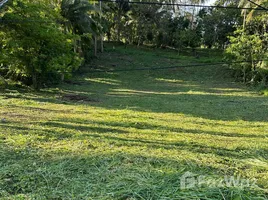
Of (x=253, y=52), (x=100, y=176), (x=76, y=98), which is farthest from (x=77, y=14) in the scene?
(x=100, y=176)

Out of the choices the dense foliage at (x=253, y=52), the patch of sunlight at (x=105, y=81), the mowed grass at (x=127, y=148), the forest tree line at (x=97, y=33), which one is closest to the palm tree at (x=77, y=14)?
the forest tree line at (x=97, y=33)

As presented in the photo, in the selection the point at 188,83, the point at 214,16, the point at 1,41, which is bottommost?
the point at 188,83

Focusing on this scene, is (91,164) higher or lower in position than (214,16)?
lower

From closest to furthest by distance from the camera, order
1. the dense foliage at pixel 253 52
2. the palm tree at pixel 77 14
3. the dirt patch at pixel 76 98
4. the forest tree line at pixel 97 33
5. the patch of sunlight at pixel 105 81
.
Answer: the dirt patch at pixel 76 98 → the forest tree line at pixel 97 33 → the palm tree at pixel 77 14 → the dense foliage at pixel 253 52 → the patch of sunlight at pixel 105 81

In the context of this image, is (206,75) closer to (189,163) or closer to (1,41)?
(1,41)

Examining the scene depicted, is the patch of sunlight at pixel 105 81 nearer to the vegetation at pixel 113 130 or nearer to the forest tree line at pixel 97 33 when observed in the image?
the vegetation at pixel 113 130

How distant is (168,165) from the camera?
11.7 ft

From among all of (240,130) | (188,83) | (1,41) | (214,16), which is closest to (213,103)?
(240,130)

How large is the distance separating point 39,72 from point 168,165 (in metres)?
8.54

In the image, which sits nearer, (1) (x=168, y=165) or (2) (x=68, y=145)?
→ (1) (x=168, y=165)

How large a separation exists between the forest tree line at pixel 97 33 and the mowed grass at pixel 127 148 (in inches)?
77.0

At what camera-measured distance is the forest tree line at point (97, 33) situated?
966 cm

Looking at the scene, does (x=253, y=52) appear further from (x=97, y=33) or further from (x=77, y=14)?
(x=77, y=14)

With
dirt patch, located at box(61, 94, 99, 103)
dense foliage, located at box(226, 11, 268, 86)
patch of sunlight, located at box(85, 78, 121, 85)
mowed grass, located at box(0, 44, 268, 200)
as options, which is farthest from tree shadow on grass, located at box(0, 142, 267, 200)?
dense foliage, located at box(226, 11, 268, 86)
